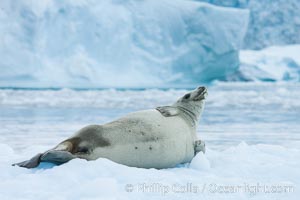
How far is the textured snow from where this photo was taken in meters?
26.7

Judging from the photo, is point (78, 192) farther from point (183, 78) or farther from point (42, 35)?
point (183, 78)

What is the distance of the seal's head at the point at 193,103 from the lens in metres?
3.90

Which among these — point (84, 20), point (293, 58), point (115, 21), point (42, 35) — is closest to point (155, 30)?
point (115, 21)

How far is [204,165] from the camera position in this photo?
130 inches

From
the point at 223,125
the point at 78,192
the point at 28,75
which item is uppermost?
the point at 28,75

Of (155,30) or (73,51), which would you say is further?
(155,30)

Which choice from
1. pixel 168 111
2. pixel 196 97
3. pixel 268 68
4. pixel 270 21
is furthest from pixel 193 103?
pixel 270 21

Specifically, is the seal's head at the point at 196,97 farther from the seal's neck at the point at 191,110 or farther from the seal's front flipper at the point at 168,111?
Result: the seal's front flipper at the point at 168,111

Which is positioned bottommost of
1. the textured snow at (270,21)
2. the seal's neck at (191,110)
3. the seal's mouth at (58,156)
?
the seal's mouth at (58,156)

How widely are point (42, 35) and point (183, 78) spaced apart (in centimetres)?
517

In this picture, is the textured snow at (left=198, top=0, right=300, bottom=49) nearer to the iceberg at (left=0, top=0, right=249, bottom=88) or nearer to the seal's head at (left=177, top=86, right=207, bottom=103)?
the iceberg at (left=0, top=0, right=249, bottom=88)

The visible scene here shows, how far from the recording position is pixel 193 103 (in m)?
3.96

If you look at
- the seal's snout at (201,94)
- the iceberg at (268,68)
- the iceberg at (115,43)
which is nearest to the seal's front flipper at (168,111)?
the seal's snout at (201,94)

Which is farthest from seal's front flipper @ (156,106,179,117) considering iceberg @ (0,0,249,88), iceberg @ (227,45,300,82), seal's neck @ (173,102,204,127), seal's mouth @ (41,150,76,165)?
iceberg @ (227,45,300,82)
